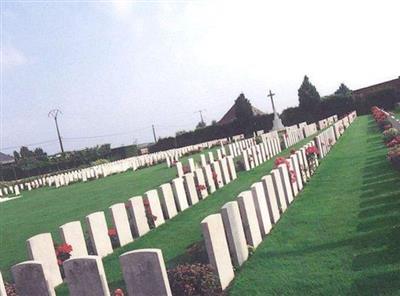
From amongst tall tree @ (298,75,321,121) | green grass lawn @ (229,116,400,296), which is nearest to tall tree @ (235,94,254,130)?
tall tree @ (298,75,321,121)

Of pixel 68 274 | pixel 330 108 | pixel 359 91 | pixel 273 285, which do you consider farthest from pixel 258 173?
pixel 359 91

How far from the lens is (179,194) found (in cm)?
882

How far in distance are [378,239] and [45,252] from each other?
4.00m

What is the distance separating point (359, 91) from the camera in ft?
165

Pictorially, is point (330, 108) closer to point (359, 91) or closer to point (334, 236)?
point (359, 91)

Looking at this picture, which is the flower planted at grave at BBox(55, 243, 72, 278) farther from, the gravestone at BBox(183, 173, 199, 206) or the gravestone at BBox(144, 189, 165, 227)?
the gravestone at BBox(183, 173, 199, 206)

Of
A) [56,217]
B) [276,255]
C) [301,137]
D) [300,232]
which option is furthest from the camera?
[301,137]

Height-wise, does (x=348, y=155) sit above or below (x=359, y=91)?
below

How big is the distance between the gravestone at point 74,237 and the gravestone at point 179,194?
3.00m

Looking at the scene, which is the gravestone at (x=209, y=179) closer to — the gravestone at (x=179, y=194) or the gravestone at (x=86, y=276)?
the gravestone at (x=179, y=194)

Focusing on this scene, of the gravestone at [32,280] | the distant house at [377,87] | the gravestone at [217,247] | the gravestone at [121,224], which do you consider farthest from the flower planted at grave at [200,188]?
the distant house at [377,87]

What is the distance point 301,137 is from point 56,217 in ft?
56.8

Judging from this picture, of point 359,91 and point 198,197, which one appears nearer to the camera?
point 198,197

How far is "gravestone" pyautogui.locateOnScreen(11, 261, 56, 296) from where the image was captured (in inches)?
136
